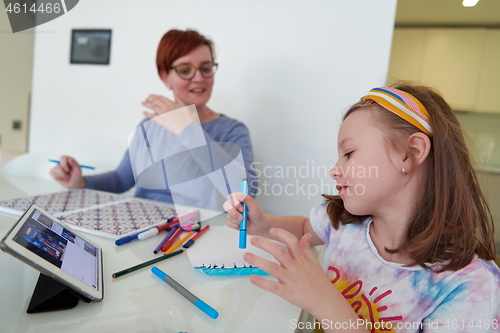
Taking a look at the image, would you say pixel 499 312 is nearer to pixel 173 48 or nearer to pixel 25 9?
pixel 173 48

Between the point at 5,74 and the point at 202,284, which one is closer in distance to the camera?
the point at 202,284

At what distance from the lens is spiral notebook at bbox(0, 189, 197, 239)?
0.70 metres

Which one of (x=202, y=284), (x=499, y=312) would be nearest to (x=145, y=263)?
(x=202, y=284)

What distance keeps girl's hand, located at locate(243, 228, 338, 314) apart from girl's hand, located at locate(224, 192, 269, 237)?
22 cm

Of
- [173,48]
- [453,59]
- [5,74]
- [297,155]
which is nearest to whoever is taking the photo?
[453,59]

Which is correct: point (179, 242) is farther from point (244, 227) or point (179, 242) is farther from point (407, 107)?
point (407, 107)

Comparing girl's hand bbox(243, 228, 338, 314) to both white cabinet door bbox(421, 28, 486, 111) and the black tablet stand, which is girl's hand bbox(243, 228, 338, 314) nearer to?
the black tablet stand

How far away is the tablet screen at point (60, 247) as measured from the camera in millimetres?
401

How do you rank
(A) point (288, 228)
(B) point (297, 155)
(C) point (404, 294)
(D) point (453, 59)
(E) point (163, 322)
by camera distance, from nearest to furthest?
(E) point (163, 322) → (C) point (404, 294) → (A) point (288, 228) → (D) point (453, 59) → (B) point (297, 155)

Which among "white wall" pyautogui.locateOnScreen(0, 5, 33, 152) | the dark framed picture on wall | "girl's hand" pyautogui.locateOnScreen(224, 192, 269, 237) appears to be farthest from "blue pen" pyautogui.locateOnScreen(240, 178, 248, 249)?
"white wall" pyautogui.locateOnScreen(0, 5, 33, 152)

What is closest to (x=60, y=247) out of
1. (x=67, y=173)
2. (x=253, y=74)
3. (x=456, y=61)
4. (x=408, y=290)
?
(x=408, y=290)

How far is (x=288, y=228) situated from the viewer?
726mm

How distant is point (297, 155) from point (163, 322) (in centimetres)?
97

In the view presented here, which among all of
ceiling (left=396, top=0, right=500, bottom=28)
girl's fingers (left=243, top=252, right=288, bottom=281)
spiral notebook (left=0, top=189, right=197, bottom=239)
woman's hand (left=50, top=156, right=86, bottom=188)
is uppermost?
ceiling (left=396, top=0, right=500, bottom=28)
